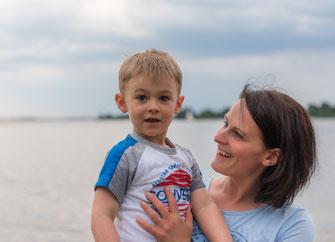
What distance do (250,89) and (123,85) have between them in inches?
29.7

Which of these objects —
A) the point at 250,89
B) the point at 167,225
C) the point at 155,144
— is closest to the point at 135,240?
the point at 167,225

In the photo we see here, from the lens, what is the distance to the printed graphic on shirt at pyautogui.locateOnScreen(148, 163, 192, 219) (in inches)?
89.3

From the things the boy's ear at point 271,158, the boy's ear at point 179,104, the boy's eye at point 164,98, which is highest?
the boy's eye at point 164,98

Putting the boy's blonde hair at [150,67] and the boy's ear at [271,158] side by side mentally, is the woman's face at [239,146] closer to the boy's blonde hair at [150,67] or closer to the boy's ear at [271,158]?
the boy's ear at [271,158]

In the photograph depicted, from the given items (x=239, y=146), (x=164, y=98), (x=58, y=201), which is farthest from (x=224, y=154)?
(x=58, y=201)

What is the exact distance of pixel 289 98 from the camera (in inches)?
99.6

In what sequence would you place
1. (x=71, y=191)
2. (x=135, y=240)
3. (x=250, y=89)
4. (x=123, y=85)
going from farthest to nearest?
1. (x=71, y=191)
2. (x=250, y=89)
3. (x=123, y=85)
4. (x=135, y=240)

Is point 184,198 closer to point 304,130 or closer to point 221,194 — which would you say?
point 221,194

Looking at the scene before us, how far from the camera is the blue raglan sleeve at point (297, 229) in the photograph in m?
Result: 2.30

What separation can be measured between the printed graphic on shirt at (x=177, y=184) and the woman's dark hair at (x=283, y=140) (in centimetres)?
44

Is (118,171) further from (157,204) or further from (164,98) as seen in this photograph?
(164,98)

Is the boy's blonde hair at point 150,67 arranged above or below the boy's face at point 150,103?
above

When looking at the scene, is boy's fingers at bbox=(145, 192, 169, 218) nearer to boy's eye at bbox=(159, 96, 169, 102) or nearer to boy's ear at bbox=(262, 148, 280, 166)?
boy's eye at bbox=(159, 96, 169, 102)

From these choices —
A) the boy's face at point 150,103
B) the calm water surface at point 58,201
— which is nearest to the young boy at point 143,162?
the boy's face at point 150,103
